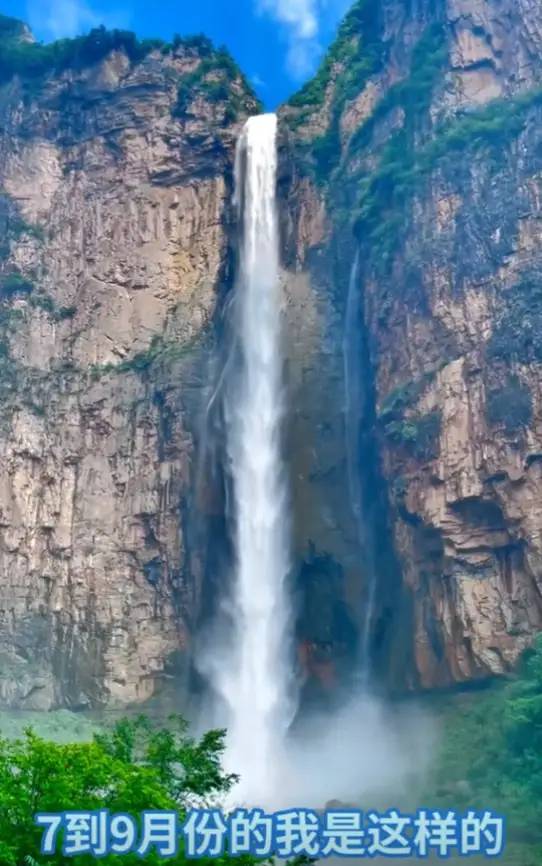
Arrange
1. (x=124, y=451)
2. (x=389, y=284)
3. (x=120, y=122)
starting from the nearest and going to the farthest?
(x=389, y=284), (x=124, y=451), (x=120, y=122)

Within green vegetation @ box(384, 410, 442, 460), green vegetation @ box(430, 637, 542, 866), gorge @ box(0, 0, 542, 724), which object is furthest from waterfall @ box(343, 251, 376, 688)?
green vegetation @ box(430, 637, 542, 866)

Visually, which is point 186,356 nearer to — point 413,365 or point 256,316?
point 256,316

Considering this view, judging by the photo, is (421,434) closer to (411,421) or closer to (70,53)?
(411,421)

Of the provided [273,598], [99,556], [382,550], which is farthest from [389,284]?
[99,556]

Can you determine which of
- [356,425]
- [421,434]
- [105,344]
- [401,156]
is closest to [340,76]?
[401,156]

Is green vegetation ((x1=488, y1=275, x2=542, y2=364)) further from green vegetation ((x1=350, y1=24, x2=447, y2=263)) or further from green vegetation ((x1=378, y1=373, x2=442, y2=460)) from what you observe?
green vegetation ((x1=350, y1=24, x2=447, y2=263))

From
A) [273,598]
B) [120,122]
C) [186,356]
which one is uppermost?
[120,122]
